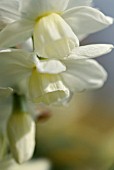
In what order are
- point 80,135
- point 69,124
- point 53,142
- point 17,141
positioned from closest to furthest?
point 17,141
point 53,142
point 80,135
point 69,124

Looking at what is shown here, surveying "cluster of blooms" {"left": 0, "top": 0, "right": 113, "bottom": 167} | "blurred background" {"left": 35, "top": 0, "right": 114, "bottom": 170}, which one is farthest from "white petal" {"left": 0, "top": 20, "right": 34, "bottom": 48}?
"blurred background" {"left": 35, "top": 0, "right": 114, "bottom": 170}

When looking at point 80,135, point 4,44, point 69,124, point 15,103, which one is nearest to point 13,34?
point 4,44

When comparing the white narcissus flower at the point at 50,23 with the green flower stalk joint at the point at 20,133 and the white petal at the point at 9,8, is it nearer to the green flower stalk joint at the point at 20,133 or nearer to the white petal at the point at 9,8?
Answer: the white petal at the point at 9,8

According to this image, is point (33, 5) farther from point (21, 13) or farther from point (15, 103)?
point (15, 103)

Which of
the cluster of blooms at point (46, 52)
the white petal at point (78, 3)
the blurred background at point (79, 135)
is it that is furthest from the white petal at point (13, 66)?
the blurred background at point (79, 135)

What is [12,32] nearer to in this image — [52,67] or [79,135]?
[52,67]

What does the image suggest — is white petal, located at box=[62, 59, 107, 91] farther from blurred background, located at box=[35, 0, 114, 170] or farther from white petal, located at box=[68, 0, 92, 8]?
blurred background, located at box=[35, 0, 114, 170]
